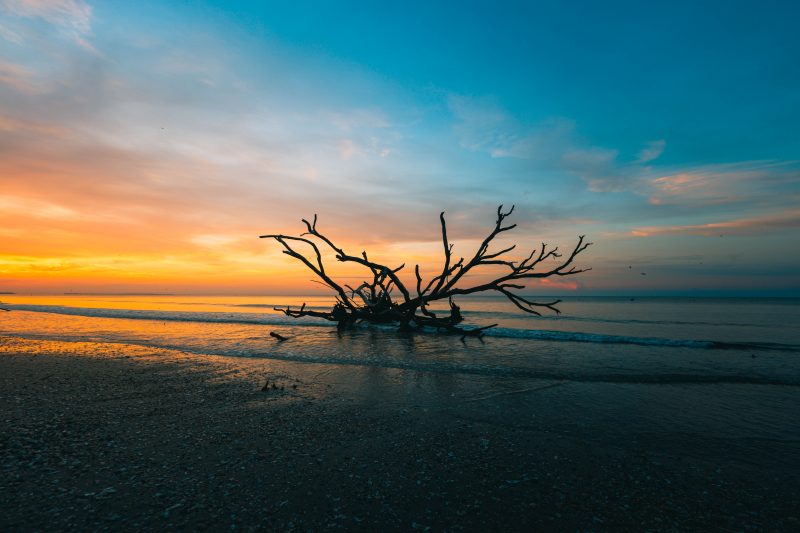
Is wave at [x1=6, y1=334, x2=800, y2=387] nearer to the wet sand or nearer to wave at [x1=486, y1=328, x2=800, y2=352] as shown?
the wet sand

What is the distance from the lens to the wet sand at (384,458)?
2.48 meters

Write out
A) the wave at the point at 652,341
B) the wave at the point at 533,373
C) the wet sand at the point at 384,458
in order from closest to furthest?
the wet sand at the point at 384,458 < the wave at the point at 533,373 < the wave at the point at 652,341

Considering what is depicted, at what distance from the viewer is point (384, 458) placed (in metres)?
3.37

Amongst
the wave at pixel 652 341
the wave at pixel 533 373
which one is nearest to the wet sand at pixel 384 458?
the wave at pixel 533 373

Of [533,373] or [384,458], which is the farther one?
[533,373]

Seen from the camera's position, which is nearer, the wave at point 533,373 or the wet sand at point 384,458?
the wet sand at point 384,458

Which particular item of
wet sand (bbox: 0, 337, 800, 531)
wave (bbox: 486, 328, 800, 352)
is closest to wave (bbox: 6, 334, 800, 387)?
wet sand (bbox: 0, 337, 800, 531)

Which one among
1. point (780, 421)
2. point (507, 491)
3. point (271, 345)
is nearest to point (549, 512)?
point (507, 491)

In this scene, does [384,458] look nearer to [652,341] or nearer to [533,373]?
[533,373]

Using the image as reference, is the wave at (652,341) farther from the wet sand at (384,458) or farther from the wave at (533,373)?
the wet sand at (384,458)

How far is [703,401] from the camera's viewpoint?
215 inches

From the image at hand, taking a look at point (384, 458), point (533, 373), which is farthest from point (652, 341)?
point (384, 458)

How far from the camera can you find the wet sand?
2479 mm

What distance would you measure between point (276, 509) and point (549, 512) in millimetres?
1889
